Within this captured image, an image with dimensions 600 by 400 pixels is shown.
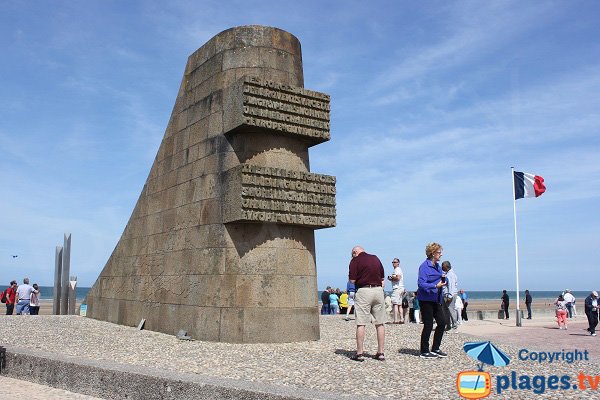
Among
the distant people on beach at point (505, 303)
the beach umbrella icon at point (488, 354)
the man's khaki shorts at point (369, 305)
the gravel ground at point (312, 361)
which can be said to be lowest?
the distant people on beach at point (505, 303)

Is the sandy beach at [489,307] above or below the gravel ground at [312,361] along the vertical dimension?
below

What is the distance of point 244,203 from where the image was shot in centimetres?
930

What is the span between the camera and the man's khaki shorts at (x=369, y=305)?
7770 millimetres

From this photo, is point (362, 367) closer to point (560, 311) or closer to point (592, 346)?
point (592, 346)

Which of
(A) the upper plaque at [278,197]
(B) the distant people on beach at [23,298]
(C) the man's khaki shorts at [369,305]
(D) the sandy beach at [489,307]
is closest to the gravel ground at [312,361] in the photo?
(C) the man's khaki shorts at [369,305]

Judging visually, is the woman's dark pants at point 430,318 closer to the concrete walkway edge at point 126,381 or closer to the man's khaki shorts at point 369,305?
the man's khaki shorts at point 369,305

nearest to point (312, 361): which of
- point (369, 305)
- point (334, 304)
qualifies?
point (369, 305)

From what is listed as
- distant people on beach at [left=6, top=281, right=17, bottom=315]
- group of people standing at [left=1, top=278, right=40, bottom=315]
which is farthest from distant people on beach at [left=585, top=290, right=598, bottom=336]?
distant people on beach at [left=6, top=281, right=17, bottom=315]

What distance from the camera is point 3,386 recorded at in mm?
6953

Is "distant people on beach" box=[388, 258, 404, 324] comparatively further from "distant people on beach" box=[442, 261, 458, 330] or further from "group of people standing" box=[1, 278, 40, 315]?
"group of people standing" box=[1, 278, 40, 315]

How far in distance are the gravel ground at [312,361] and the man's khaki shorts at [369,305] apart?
598 millimetres

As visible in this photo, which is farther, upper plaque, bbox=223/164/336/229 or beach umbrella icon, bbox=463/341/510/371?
upper plaque, bbox=223/164/336/229

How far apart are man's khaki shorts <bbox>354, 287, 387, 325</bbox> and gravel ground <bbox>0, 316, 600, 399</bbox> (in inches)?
23.6

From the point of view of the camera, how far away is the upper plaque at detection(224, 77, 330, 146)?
9.79 m
